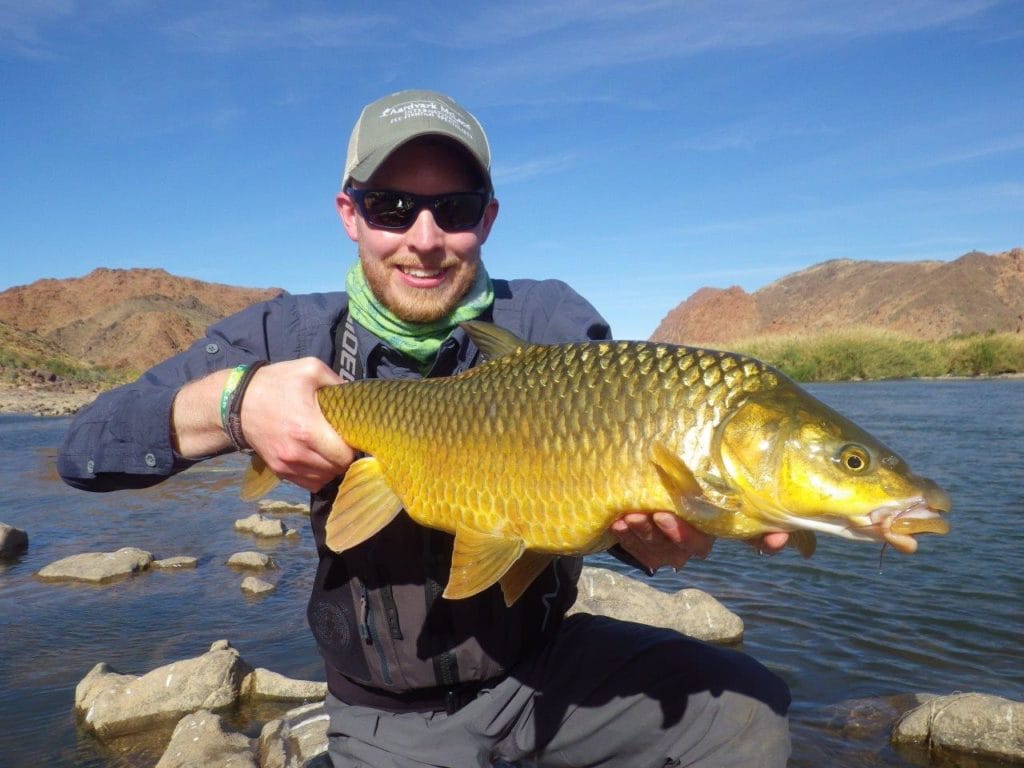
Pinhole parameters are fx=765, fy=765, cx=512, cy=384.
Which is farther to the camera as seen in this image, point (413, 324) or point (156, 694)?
point (156, 694)

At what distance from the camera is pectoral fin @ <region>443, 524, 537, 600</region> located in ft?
7.20

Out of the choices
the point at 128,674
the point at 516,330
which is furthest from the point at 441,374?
the point at 128,674

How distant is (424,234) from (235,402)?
98 cm

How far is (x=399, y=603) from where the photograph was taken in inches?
108

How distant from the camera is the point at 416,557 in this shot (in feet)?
9.04

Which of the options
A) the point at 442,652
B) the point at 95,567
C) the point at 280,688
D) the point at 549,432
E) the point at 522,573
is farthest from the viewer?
the point at 95,567

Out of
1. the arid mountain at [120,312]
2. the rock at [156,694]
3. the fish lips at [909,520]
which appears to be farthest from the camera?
the arid mountain at [120,312]

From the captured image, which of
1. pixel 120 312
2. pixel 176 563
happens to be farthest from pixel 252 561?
pixel 120 312

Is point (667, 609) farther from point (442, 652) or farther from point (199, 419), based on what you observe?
point (199, 419)

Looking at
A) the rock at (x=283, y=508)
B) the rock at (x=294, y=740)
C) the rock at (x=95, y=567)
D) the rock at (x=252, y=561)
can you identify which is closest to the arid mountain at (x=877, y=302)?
the rock at (x=283, y=508)

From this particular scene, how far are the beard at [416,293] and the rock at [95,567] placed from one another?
231 inches

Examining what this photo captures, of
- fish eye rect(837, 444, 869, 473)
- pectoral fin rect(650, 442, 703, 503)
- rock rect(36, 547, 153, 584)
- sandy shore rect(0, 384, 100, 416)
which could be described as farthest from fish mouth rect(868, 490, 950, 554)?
sandy shore rect(0, 384, 100, 416)

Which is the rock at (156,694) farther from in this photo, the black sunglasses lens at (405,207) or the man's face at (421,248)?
the black sunglasses lens at (405,207)

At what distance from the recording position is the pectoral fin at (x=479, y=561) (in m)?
2.20
